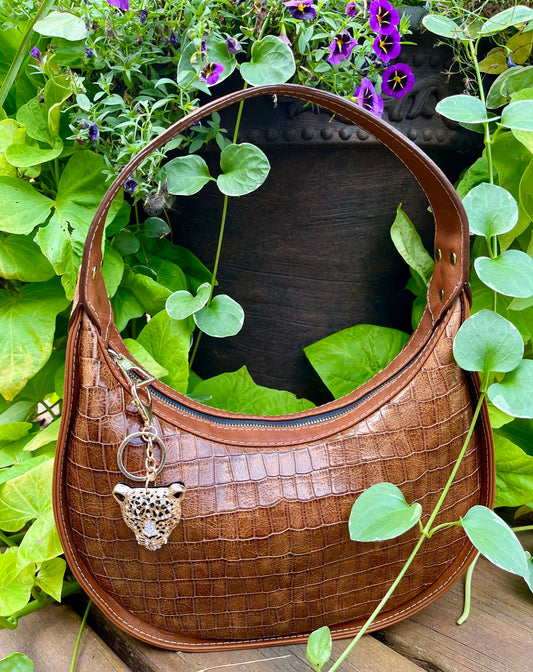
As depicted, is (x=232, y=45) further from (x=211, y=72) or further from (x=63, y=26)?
(x=63, y=26)

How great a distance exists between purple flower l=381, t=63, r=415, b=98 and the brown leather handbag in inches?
5.3

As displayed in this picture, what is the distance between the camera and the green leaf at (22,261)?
0.72 m

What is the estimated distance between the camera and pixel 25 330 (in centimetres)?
74

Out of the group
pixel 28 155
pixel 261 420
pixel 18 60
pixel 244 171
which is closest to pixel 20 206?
pixel 28 155

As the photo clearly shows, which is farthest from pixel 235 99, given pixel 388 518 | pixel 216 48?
pixel 388 518

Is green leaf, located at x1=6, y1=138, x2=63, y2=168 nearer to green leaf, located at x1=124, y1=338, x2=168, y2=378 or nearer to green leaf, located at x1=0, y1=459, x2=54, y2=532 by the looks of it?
green leaf, located at x1=124, y1=338, x2=168, y2=378

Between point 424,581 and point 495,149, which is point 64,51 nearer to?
point 495,149

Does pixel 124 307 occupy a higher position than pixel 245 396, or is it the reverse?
pixel 124 307

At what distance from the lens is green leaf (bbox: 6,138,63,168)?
68 centimetres

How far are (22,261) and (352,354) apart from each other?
49 cm

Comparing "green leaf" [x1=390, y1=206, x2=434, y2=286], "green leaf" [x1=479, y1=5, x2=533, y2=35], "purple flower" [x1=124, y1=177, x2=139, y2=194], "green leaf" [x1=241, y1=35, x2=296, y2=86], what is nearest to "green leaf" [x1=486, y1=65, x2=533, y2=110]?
"green leaf" [x1=479, y1=5, x2=533, y2=35]

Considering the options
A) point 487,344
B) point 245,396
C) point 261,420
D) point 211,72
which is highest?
point 211,72

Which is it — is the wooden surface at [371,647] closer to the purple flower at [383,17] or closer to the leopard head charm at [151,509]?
the leopard head charm at [151,509]

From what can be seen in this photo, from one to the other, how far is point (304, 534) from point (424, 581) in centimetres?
19
